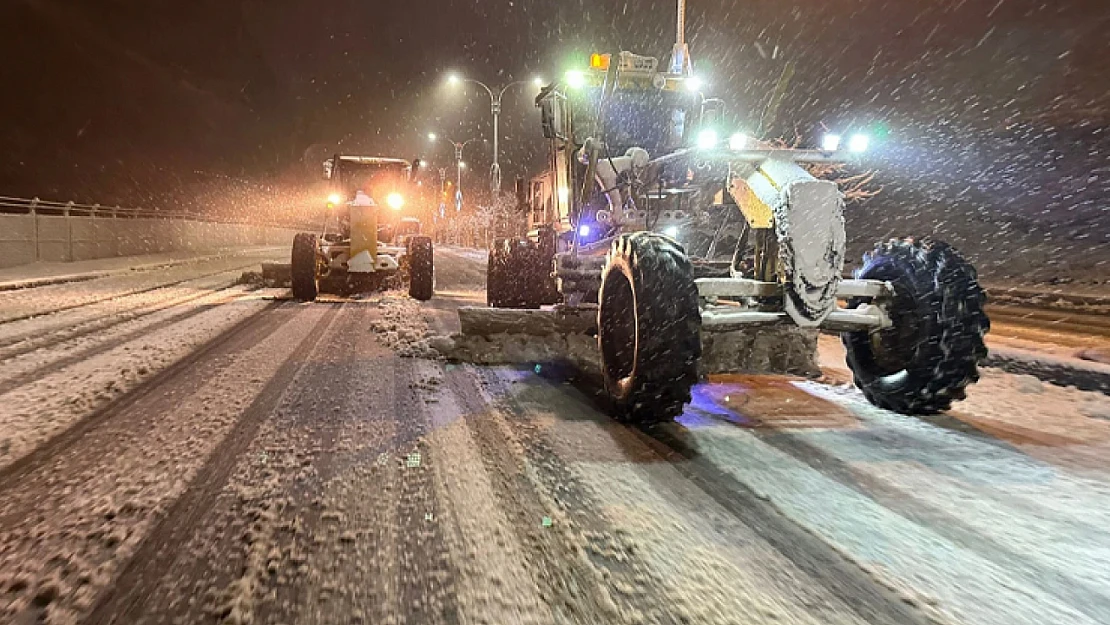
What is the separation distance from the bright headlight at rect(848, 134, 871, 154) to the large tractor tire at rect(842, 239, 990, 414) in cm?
80

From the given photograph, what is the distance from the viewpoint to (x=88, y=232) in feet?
84.1

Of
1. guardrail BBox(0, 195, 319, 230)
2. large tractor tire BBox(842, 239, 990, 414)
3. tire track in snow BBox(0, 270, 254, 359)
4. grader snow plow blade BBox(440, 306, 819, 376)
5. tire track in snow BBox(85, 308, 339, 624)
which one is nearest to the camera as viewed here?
tire track in snow BBox(85, 308, 339, 624)

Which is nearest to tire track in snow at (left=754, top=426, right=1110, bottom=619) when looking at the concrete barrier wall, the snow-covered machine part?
the snow-covered machine part

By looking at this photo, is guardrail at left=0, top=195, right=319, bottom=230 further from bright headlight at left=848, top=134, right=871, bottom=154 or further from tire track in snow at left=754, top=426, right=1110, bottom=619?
tire track in snow at left=754, top=426, right=1110, bottom=619

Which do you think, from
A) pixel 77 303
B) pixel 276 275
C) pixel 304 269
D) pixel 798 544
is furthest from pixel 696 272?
pixel 276 275

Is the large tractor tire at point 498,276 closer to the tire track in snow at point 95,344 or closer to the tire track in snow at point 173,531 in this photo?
the tire track in snow at point 95,344

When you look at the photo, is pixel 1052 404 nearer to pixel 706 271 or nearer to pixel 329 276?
pixel 706 271

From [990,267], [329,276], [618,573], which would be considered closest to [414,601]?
[618,573]

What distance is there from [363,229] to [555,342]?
751 centimetres

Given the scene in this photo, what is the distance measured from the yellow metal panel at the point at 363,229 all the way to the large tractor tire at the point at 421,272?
0.92m

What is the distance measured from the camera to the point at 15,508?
3.32 m

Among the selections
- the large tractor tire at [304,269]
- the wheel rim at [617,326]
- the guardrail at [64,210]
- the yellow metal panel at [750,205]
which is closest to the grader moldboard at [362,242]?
→ the large tractor tire at [304,269]

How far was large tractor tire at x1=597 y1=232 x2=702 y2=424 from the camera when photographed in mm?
4457

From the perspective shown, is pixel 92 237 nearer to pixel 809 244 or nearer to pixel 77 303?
pixel 77 303
